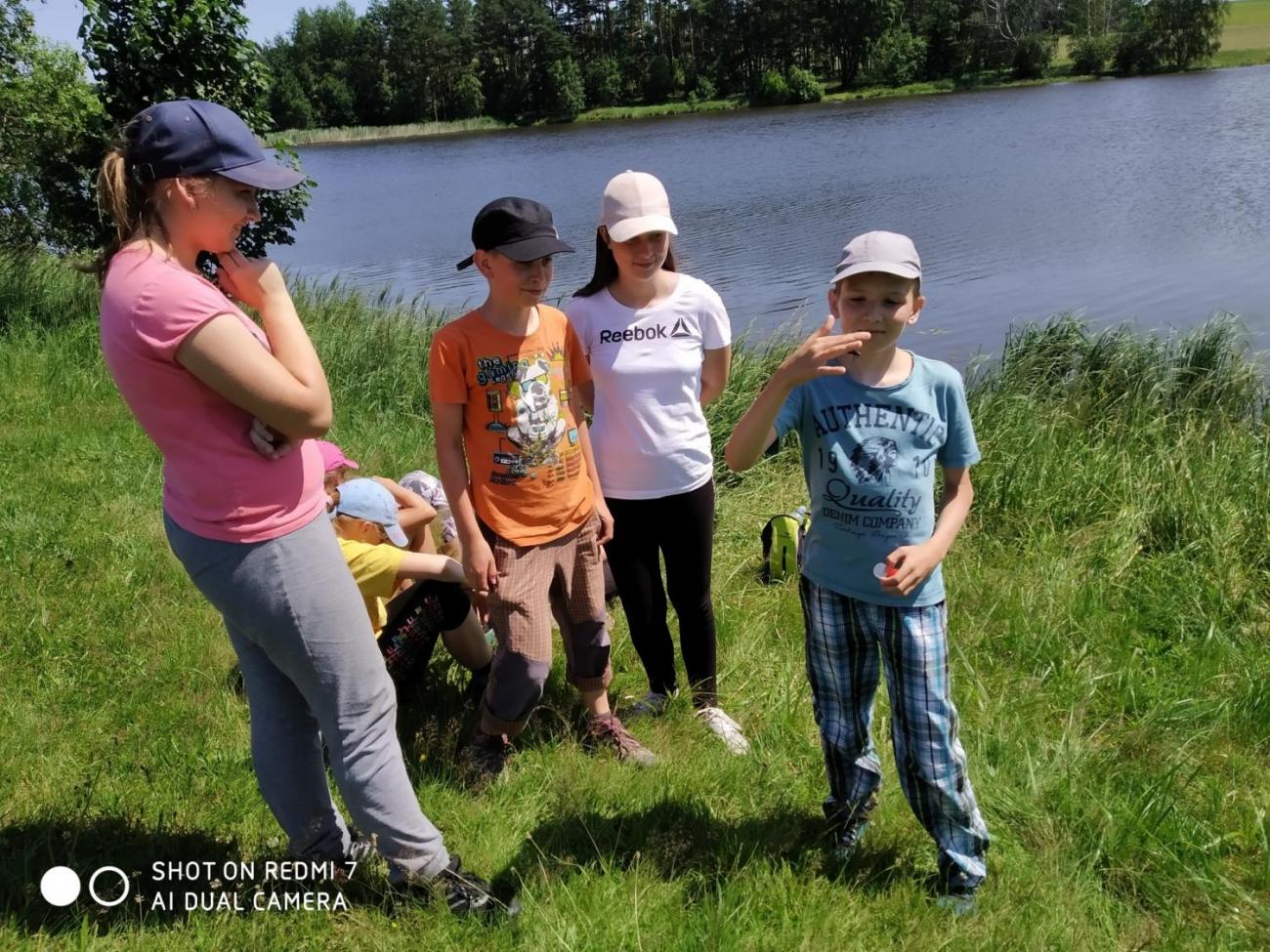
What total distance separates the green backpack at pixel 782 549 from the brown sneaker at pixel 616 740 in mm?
1532

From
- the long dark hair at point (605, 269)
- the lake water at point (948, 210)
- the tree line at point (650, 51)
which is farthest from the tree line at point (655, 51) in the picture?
the long dark hair at point (605, 269)

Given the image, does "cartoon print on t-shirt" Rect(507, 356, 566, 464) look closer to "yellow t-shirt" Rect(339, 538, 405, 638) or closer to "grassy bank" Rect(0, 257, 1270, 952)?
"yellow t-shirt" Rect(339, 538, 405, 638)

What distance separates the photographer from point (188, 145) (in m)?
1.76

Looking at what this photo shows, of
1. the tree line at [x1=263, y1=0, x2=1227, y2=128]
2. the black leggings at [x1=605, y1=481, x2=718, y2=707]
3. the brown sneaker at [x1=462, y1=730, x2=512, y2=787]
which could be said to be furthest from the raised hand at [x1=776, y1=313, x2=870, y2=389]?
the tree line at [x1=263, y1=0, x2=1227, y2=128]

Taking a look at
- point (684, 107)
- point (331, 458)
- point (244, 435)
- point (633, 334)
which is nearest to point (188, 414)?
point (244, 435)

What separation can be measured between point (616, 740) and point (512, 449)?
94 cm

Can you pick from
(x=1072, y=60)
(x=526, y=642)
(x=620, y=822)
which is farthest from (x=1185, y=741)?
(x=1072, y=60)

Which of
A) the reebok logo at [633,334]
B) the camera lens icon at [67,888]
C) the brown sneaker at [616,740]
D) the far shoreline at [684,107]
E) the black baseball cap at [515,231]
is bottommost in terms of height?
the brown sneaker at [616,740]

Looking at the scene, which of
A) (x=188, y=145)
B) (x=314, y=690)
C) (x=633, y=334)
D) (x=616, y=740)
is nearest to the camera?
(x=188, y=145)

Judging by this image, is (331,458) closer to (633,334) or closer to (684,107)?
(633,334)

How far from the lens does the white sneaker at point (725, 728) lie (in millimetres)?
2946

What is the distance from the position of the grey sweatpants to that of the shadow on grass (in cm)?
38

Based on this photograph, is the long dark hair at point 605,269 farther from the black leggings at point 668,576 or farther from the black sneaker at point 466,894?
the black sneaker at point 466,894

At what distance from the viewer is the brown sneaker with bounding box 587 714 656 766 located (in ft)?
9.31
